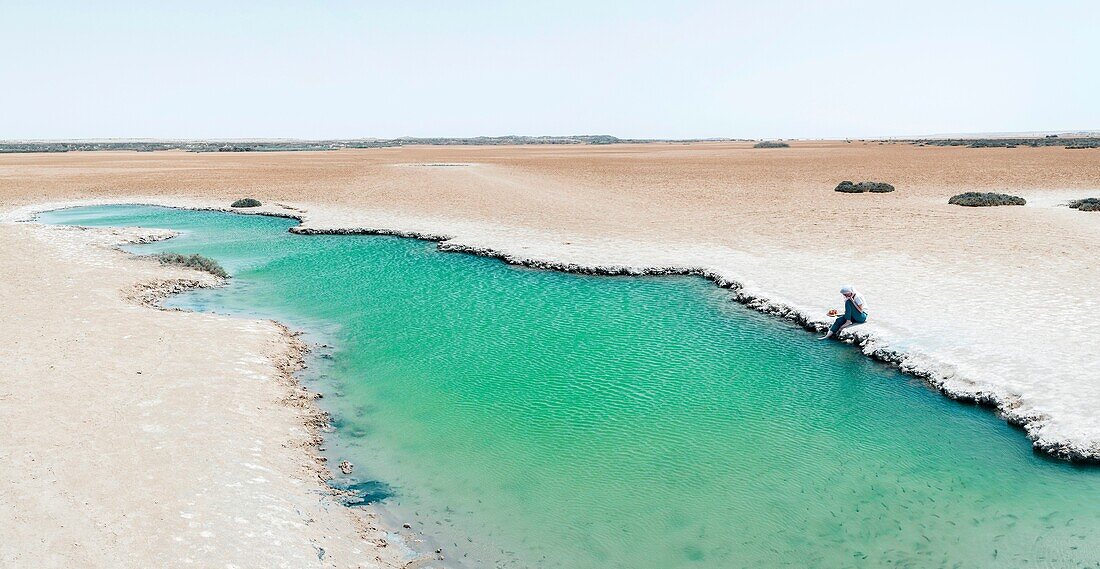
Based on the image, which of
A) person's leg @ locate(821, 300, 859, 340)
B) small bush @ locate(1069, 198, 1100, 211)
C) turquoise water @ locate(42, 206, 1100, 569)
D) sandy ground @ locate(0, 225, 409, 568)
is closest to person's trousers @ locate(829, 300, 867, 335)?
person's leg @ locate(821, 300, 859, 340)

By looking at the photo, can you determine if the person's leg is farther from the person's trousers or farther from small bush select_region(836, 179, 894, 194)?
small bush select_region(836, 179, 894, 194)

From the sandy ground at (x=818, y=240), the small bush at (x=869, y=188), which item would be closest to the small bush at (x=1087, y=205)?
the sandy ground at (x=818, y=240)

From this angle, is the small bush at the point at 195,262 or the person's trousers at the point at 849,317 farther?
the small bush at the point at 195,262

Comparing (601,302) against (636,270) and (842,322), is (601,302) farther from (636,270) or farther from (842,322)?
(842,322)

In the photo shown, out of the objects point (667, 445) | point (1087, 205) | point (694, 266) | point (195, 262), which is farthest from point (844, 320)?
point (1087, 205)

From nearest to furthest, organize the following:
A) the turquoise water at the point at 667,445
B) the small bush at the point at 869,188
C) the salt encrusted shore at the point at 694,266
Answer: the turquoise water at the point at 667,445 < the salt encrusted shore at the point at 694,266 < the small bush at the point at 869,188

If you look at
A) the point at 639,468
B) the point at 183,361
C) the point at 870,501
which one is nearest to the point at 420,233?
the point at 183,361

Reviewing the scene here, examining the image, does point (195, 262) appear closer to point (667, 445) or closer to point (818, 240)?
point (667, 445)

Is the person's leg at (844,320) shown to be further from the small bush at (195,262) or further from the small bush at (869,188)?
the small bush at (869,188)
